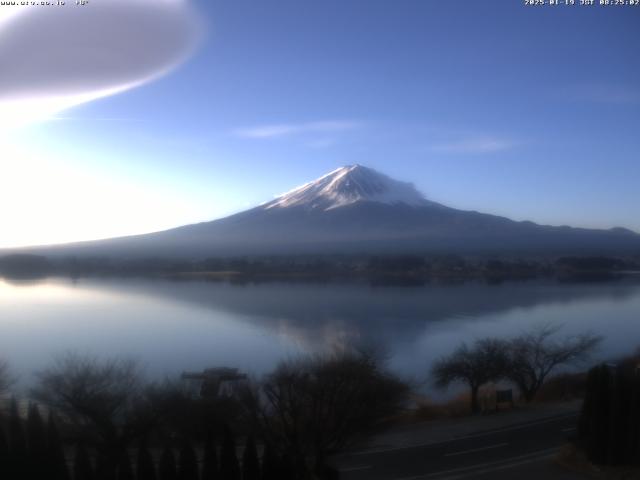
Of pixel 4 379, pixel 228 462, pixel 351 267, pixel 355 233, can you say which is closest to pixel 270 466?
pixel 228 462

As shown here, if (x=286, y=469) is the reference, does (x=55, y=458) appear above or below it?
above

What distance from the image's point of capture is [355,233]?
5528cm

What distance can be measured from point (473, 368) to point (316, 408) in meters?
4.54

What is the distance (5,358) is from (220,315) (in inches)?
311

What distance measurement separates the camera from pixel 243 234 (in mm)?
51656

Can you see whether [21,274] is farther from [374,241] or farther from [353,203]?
[353,203]

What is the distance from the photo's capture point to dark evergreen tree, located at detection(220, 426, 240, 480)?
4531 millimetres

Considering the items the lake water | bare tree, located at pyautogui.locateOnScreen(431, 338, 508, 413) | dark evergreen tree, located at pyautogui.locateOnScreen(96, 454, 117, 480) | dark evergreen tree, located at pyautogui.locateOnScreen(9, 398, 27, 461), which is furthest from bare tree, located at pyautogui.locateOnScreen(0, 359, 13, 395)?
bare tree, located at pyautogui.locateOnScreen(431, 338, 508, 413)

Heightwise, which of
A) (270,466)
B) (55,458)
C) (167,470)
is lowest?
(270,466)

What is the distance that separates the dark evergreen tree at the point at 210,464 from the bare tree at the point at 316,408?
66 centimetres

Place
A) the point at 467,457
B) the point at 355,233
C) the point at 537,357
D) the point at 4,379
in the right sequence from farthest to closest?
the point at 355,233
the point at 537,357
the point at 4,379
the point at 467,457

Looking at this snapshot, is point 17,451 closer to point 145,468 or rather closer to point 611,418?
point 145,468

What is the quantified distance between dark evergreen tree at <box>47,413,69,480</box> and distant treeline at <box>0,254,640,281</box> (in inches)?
891

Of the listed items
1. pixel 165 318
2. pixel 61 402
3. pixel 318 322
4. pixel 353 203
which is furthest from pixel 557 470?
pixel 353 203
